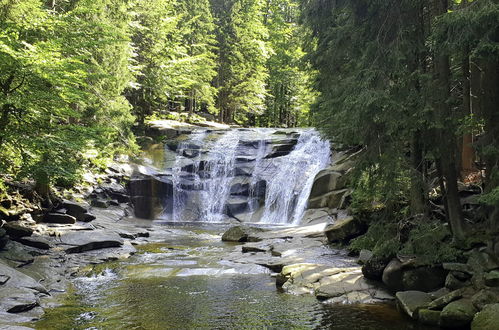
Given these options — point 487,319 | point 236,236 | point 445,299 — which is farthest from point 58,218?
point 487,319

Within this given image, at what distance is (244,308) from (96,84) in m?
13.8

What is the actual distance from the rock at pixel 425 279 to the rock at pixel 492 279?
44.0 inches

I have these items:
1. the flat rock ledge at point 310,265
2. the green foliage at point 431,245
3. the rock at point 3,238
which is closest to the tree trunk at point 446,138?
the green foliage at point 431,245

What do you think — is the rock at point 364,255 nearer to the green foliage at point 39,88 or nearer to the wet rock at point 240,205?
the green foliage at point 39,88

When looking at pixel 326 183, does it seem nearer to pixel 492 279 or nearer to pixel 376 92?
pixel 376 92

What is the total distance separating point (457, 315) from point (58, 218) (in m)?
13.1

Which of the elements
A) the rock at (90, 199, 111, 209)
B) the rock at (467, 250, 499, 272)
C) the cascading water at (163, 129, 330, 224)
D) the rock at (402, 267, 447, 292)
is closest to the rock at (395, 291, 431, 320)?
the rock at (402, 267, 447, 292)

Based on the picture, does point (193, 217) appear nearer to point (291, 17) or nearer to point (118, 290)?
point (118, 290)

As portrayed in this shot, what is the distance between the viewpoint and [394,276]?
8.70 meters

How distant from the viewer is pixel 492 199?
6.43 meters

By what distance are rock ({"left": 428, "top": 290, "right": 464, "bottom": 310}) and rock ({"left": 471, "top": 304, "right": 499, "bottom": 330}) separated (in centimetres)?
75

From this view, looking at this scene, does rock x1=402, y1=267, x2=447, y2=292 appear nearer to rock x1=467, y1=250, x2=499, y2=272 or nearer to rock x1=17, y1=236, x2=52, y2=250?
rock x1=467, y1=250, x2=499, y2=272

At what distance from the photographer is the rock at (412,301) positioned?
7.44 metres

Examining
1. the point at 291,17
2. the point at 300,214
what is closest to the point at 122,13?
the point at 300,214
